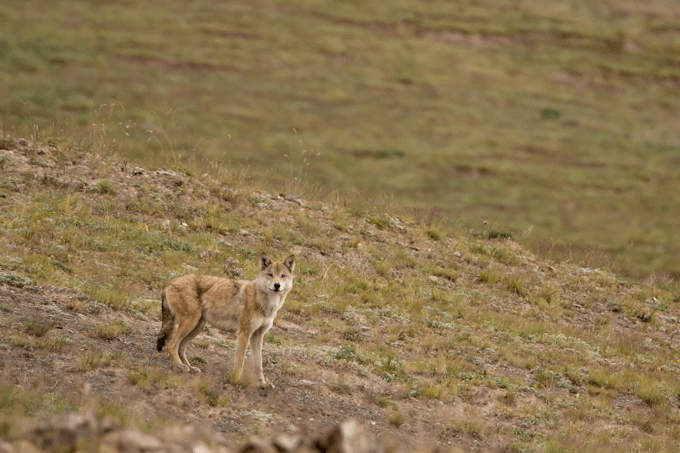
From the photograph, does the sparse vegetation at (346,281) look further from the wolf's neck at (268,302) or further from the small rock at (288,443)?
the small rock at (288,443)

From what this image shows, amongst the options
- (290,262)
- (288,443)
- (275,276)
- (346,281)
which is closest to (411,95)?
(346,281)

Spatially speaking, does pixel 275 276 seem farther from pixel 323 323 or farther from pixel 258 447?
pixel 258 447

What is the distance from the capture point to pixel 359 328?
615 inches

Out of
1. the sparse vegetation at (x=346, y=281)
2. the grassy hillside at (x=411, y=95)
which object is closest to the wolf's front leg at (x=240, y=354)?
the sparse vegetation at (x=346, y=281)

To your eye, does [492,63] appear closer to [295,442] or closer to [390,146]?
[390,146]

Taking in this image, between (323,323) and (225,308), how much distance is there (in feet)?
12.2

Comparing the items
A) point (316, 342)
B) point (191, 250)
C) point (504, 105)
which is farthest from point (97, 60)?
point (316, 342)

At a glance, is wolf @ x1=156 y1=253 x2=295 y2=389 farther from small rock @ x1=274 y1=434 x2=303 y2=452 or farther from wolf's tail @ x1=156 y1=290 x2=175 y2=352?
small rock @ x1=274 y1=434 x2=303 y2=452

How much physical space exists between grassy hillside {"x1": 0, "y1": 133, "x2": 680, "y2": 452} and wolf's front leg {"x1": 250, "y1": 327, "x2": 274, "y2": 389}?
0.21m

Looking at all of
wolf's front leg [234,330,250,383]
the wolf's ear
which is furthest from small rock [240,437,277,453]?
the wolf's ear

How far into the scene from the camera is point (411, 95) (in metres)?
59.3

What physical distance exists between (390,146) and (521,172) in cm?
767

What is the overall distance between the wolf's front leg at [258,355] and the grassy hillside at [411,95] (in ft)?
37.9

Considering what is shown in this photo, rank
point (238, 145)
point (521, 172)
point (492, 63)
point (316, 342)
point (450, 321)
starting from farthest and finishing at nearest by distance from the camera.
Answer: point (492, 63) < point (521, 172) < point (238, 145) < point (450, 321) < point (316, 342)
